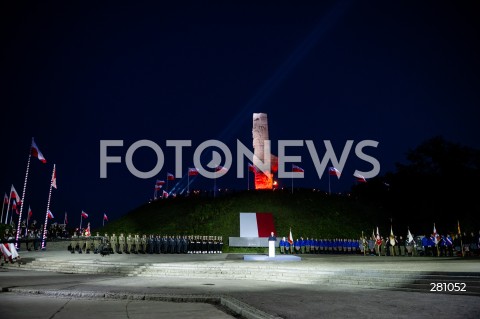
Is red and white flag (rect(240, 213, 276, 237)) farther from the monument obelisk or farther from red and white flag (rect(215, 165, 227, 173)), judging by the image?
the monument obelisk

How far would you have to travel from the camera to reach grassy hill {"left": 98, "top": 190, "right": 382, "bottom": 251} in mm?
48250

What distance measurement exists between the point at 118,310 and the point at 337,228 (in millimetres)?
40666

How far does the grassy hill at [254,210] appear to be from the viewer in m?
48.2

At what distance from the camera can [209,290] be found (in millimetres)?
14086

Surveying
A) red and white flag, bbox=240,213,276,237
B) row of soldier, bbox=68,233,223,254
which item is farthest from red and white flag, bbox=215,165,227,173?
row of soldier, bbox=68,233,223,254

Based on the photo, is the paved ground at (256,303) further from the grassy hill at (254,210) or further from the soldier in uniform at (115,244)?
the grassy hill at (254,210)

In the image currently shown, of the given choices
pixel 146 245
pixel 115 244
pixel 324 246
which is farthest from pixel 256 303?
pixel 324 246

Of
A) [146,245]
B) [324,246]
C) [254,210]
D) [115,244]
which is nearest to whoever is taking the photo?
[146,245]

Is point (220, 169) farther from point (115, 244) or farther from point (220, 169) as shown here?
point (115, 244)

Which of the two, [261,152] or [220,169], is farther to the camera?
[261,152]

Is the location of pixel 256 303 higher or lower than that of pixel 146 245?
lower

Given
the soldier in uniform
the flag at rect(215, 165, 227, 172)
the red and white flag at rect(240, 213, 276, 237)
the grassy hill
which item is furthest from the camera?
the flag at rect(215, 165, 227, 172)

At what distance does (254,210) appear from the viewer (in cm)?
5212

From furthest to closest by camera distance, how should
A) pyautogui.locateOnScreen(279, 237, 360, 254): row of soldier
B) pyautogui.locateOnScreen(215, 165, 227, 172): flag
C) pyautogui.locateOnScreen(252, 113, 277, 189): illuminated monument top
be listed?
pyautogui.locateOnScreen(252, 113, 277, 189): illuminated monument top < pyautogui.locateOnScreen(215, 165, 227, 172): flag < pyautogui.locateOnScreen(279, 237, 360, 254): row of soldier
